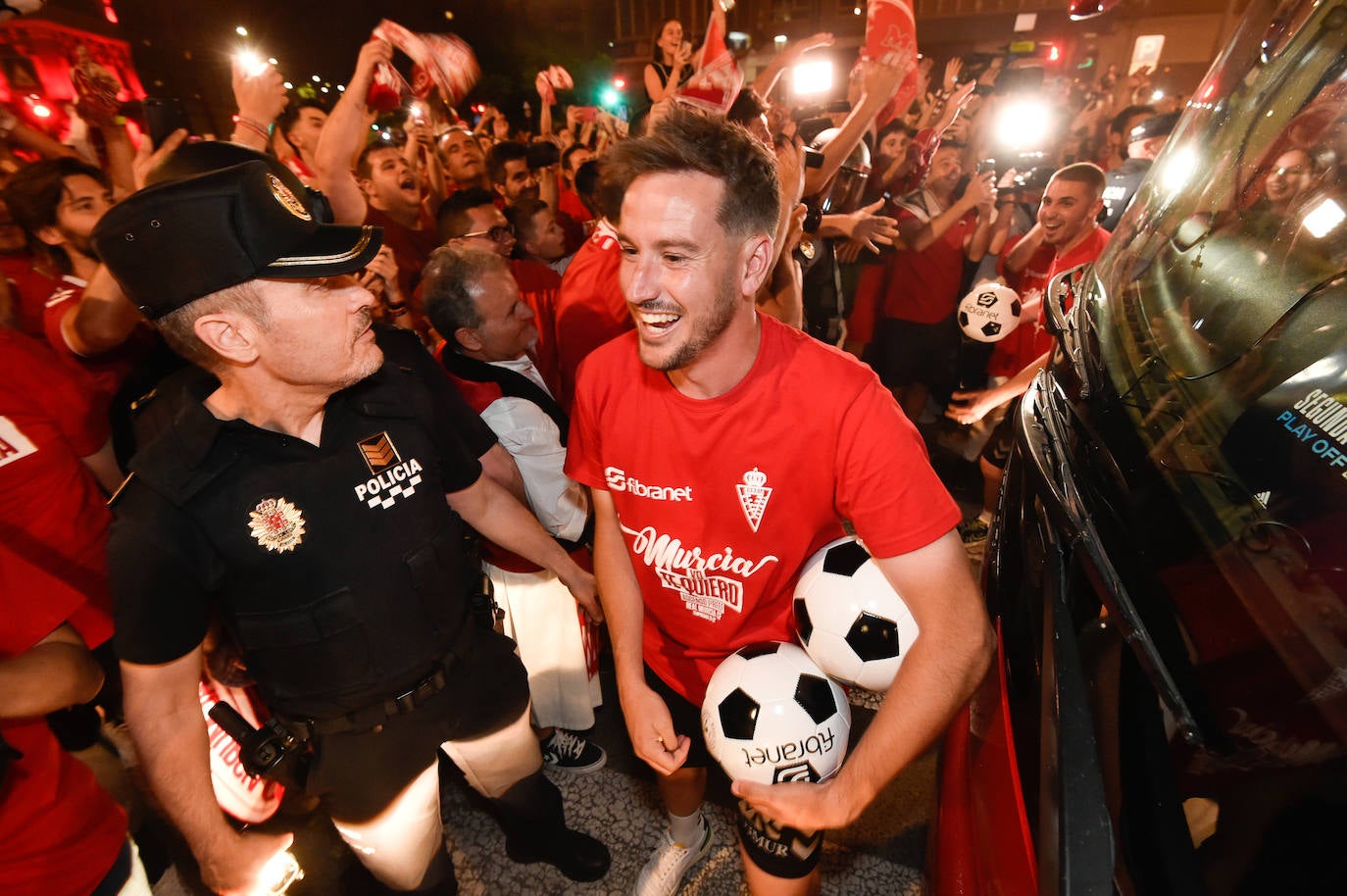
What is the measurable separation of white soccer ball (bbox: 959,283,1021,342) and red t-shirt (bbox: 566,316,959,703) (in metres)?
2.96

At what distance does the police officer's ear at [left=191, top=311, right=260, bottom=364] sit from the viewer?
1616 mm

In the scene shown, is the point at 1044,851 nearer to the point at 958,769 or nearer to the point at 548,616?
the point at 958,769

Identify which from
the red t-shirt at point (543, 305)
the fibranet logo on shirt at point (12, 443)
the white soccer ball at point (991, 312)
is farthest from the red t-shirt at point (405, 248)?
the white soccer ball at point (991, 312)

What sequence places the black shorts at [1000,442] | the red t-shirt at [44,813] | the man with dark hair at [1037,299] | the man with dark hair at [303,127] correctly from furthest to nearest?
A: the man with dark hair at [303,127] → the black shorts at [1000,442] → the man with dark hair at [1037,299] → the red t-shirt at [44,813]

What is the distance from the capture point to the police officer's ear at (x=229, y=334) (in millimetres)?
1616

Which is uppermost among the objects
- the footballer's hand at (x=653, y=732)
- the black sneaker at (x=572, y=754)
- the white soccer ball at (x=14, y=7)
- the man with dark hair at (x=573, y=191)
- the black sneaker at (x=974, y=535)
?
the white soccer ball at (x=14, y=7)

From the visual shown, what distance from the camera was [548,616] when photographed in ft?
9.80

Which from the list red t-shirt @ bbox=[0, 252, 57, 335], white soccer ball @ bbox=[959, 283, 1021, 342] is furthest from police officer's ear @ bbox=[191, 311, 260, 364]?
white soccer ball @ bbox=[959, 283, 1021, 342]

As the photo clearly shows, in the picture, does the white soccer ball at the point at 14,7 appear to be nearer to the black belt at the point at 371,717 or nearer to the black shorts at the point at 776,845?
the black belt at the point at 371,717

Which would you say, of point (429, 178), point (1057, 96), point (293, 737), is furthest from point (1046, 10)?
point (293, 737)

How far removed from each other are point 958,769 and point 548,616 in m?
1.92

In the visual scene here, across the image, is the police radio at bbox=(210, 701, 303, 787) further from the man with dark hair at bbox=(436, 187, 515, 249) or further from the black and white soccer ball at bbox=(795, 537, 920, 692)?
the man with dark hair at bbox=(436, 187, 515, 249)

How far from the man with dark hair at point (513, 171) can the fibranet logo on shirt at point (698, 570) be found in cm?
516

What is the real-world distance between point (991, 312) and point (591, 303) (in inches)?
110
